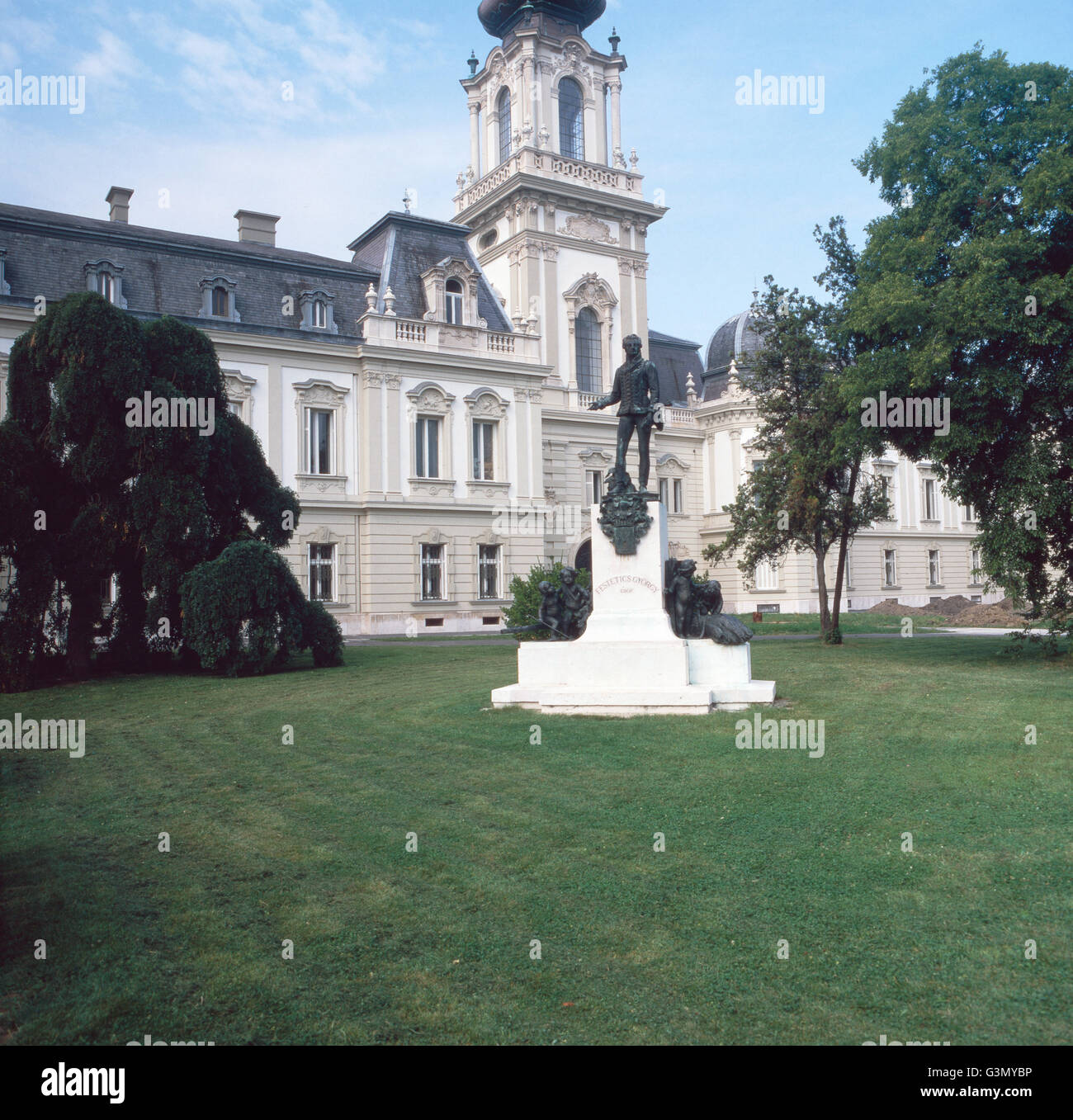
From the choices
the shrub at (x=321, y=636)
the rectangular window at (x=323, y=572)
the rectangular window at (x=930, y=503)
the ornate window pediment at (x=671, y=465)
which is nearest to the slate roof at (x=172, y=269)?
the rectangular window at (x=323, y=572)

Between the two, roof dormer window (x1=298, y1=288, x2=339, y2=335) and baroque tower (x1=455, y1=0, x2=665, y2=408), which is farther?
baroque tower (x1=455, y1=0, x2=665, y2=408)

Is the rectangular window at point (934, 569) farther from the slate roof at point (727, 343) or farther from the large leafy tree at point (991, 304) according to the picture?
the large leafy tree at point (991, 304)

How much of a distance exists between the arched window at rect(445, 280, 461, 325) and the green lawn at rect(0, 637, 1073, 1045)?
28.9m

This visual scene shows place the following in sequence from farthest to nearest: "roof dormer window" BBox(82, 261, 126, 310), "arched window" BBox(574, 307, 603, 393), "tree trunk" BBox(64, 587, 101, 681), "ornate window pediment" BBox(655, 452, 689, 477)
→ "ornate window pediment" BBox(655, 452, 689, 477) → "arched window" BBox(574, 307, 603, 393) → "roof dormer window" BBox(82, 261, 126, 310) → "tree trunk" BBox(64, 587, 101, 681)

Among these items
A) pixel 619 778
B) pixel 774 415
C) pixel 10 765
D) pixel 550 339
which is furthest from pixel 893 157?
pixel 550 339

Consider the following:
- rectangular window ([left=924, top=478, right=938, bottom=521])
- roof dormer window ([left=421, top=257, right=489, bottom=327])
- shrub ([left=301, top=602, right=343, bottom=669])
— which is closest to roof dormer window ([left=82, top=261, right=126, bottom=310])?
roof dormer window ([left=421, top=257, right=489, bottom=327])

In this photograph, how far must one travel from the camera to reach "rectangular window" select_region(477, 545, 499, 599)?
3691 centimetres

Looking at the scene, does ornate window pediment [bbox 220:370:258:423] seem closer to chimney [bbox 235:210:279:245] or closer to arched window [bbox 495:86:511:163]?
chimney [bbox 235:210:279:245]

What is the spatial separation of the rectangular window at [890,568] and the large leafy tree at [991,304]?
115 ft

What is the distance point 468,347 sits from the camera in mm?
36531

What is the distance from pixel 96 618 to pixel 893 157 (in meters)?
17.7

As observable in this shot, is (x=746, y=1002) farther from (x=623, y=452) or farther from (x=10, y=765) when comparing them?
(x=623, y=452)

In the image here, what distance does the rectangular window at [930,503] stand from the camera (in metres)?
53.5
